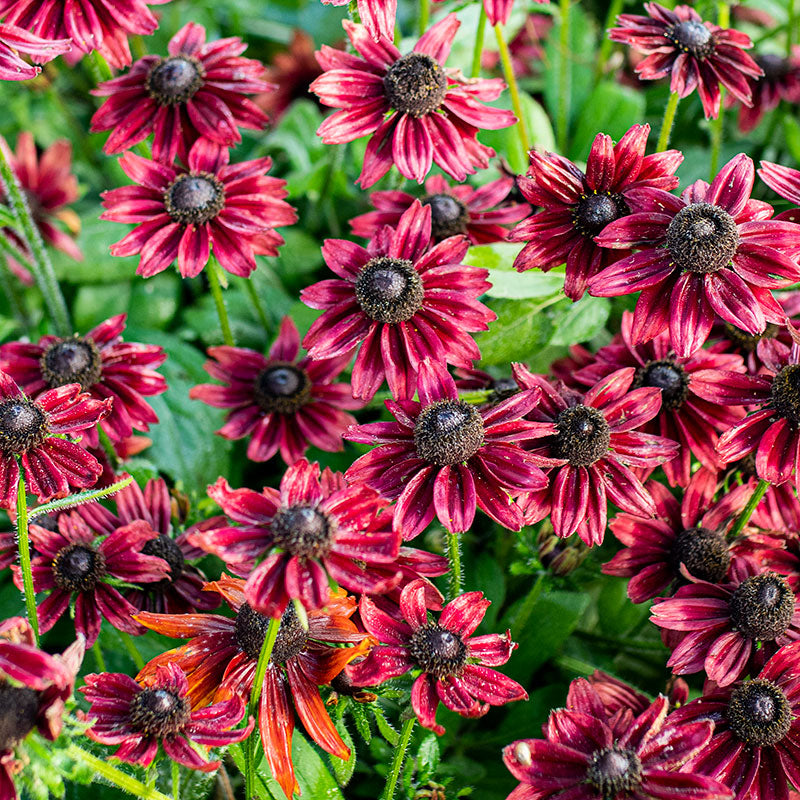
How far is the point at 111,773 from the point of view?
0.81 metres

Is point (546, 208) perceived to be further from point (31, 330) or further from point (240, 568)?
point (31, 330)

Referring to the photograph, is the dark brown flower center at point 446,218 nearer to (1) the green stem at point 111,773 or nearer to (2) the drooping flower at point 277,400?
(2) the drooping flower at point 277,400

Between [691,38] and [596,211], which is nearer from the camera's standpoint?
[596,211]

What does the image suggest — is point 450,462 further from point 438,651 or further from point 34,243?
point 34,243

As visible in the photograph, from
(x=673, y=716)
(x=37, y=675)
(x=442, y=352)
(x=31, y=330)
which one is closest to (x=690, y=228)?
(x=442, y=352)

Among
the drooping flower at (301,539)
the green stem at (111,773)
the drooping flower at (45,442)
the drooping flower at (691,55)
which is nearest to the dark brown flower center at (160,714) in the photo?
the green stem at (111,773)

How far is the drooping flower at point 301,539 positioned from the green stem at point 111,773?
0.19 metres

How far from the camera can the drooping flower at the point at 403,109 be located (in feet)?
4.22

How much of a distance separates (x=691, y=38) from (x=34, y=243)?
3.46 ft

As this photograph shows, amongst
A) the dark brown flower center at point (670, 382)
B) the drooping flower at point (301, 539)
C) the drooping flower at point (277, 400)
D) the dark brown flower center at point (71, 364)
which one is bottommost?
the drooping flower at point (277, 400)

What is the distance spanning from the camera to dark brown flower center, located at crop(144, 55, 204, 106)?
55.7 inches

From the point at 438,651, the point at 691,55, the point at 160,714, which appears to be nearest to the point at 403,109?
the point at 691,55

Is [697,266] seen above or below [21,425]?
above

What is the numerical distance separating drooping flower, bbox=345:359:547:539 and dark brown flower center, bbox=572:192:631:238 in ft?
0.86
